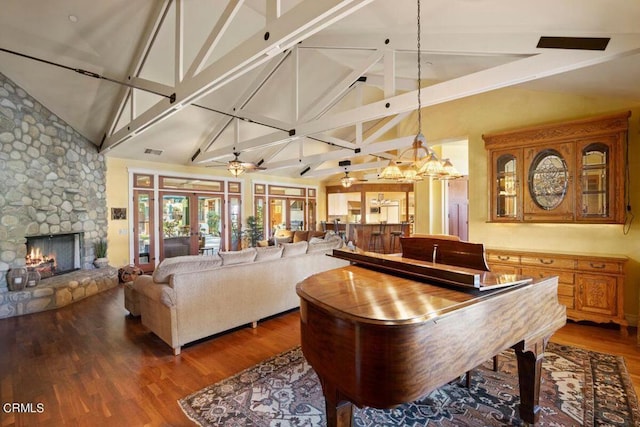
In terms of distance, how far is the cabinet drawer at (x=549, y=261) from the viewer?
3.66 meters

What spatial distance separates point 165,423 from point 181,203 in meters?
6.88

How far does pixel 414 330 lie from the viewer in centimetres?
124

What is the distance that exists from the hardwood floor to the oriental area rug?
21cm

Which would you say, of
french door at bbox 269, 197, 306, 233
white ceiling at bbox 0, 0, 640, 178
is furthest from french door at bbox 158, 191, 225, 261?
french door at bbox 269, 197, 306, 233

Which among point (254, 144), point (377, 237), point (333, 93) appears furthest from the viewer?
point (377, 237)

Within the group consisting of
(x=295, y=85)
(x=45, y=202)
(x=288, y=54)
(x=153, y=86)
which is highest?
(x=288, y=54)

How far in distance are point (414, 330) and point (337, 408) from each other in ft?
2.10

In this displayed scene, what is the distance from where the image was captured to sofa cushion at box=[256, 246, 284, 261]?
3.86 meters

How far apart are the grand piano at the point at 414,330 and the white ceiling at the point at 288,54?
6.16 ft

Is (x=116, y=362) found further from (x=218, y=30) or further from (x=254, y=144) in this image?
(x=254, y=144)

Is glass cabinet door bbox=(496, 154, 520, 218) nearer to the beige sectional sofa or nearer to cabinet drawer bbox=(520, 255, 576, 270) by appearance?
cabinet drawer bbox=(520, 255, 576, 270)

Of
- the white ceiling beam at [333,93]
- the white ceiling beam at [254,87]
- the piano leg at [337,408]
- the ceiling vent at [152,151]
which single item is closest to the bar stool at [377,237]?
the white ceiling beam at [333,93]

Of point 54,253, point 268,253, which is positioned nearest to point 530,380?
point 268,253

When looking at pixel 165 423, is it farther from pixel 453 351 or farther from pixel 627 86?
pixel 627 86
